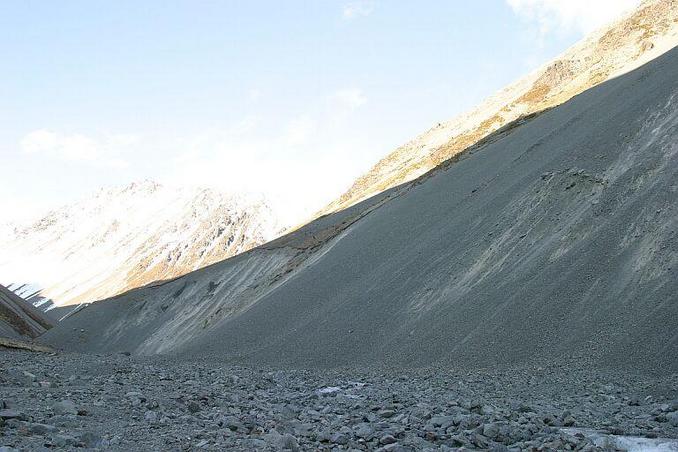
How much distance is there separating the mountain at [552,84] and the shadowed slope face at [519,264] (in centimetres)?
1099

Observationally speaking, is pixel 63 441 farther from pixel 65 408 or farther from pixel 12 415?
pixel 65 408

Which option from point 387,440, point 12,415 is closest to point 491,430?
point 387,440

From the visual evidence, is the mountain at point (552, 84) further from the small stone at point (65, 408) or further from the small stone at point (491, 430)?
the small stone at point (65, 408)

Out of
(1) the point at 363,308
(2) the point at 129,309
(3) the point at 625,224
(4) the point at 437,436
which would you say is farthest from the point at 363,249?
(2) the point at 129,309

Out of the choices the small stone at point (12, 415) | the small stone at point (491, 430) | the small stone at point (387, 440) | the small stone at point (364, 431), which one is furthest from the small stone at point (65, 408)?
the small stone at point (491, 430)

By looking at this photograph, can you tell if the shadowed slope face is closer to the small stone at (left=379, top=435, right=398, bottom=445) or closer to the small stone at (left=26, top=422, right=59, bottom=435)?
the small stone at (left=379, top=435, right=398, bottom=445)

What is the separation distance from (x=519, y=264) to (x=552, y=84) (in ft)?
167

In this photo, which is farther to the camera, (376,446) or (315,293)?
(315,293)

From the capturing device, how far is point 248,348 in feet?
108

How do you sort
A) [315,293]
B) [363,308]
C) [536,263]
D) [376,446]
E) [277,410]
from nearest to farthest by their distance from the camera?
1. [376,446]
2. [277,410]
3. [536,263]
4. [363,308]
5. [315,293]

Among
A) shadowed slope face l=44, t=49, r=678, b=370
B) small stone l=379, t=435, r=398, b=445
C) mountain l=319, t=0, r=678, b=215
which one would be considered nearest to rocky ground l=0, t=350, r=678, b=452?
small stone l=379, t=435, r=398, b=445

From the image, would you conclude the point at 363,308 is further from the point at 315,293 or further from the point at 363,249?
the point at 363,249

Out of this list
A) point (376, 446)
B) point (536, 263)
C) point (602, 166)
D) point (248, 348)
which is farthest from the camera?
point (248, 348)

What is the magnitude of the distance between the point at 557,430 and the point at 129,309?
72.7m
